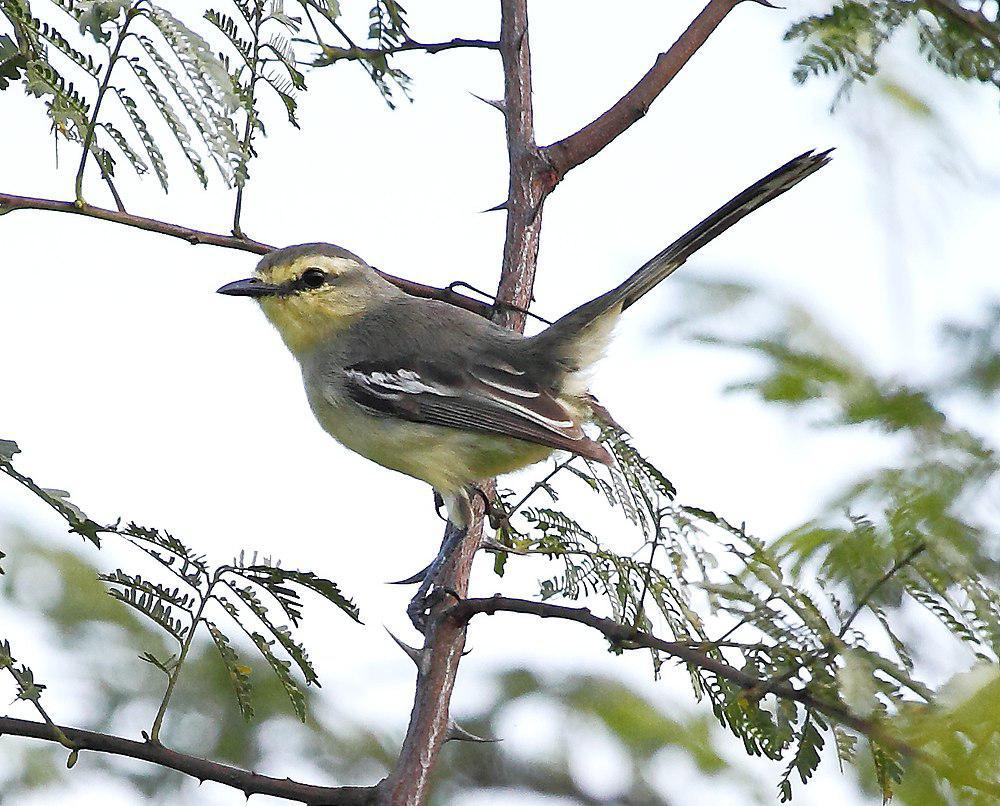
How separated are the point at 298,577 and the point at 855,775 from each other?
4.88 ft

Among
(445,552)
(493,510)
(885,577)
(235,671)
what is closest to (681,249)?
(493,510)

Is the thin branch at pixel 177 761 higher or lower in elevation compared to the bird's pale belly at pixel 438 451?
lower

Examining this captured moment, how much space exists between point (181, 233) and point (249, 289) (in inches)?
73.8

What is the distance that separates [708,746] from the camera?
331cm

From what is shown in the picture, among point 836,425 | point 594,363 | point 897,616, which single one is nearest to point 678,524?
point 897,616

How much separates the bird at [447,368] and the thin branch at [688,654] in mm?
1268

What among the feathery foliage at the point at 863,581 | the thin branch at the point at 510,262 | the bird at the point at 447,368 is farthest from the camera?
the bird at the point at 447,368

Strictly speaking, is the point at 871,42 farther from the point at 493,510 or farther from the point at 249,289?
the point at 249,289

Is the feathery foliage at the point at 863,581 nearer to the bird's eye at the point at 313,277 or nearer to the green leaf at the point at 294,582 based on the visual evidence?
the green leaf at the point at 294,582

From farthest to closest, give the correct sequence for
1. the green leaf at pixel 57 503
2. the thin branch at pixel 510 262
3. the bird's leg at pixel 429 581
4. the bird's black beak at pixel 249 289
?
1. the bird's black beak at pixel 249 289
2. the bird's leg at pixel 429 581
3. the thin branch at pixel 510 262
4. the green leaf at pixel 57 503

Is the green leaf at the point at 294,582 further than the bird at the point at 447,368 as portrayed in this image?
No

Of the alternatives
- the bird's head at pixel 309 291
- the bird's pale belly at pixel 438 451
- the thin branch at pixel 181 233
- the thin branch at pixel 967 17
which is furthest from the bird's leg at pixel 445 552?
the thin branch at pixel 967 17

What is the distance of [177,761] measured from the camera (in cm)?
256

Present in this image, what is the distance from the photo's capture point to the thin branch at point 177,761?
249 centimetres
